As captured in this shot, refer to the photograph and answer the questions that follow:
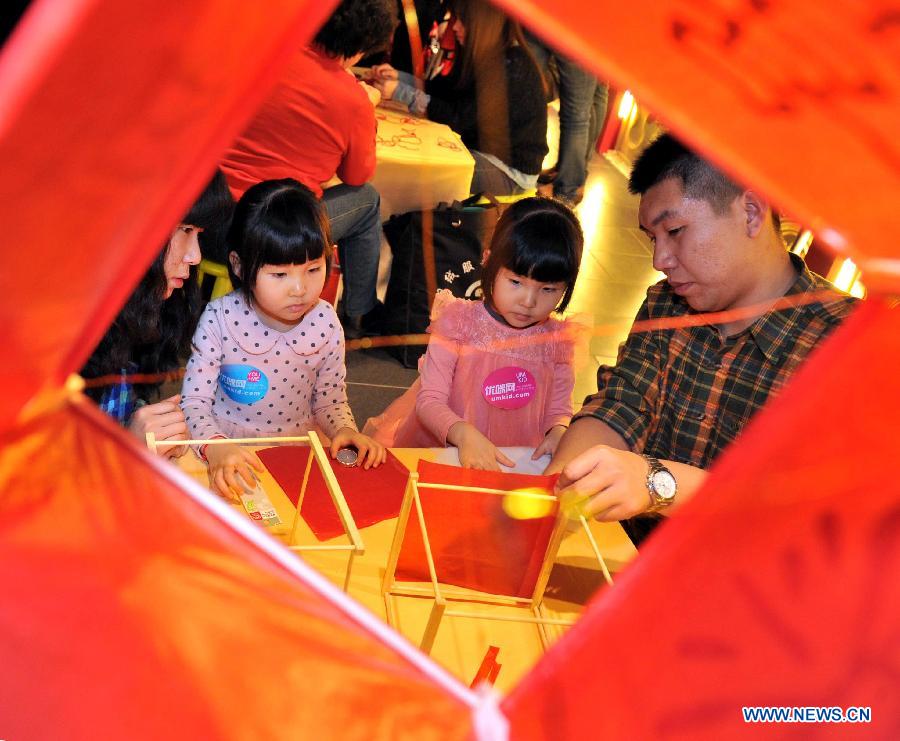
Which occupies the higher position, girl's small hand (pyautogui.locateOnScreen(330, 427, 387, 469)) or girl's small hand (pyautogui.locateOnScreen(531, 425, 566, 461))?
girl's small hand (pyautogui.locateOnScreen(531, 425, 566, 461))

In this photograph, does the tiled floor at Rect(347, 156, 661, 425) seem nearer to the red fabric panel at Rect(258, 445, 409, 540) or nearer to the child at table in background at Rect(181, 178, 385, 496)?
the child at table in background at Rect(181, 178, 385, 496)

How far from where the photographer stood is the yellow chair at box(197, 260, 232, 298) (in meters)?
1.51

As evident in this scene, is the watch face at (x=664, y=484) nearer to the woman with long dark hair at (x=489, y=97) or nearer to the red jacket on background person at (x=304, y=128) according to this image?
the red jacket on background person at (x=304, y=128)

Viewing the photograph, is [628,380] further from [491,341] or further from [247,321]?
[247,321]

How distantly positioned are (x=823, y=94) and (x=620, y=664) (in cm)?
21

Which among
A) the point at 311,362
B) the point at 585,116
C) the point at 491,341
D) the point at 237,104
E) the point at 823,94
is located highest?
the point at 585,116

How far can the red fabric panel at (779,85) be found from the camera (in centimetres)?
26

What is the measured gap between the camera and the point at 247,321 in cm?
120

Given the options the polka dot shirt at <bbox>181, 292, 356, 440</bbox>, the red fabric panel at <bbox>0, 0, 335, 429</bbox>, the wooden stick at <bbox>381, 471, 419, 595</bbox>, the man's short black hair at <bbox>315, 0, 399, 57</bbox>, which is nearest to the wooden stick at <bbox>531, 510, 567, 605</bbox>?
the wooden stick at <bbox>381, 471, 419, 595</bbox>

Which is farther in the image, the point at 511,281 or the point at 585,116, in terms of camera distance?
the point at 585,116

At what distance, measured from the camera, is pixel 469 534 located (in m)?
0.65

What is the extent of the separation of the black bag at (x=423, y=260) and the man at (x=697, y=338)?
0.87 m

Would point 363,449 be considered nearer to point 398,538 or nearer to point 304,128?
point 398,538

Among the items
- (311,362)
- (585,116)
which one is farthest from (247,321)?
(585,116)
